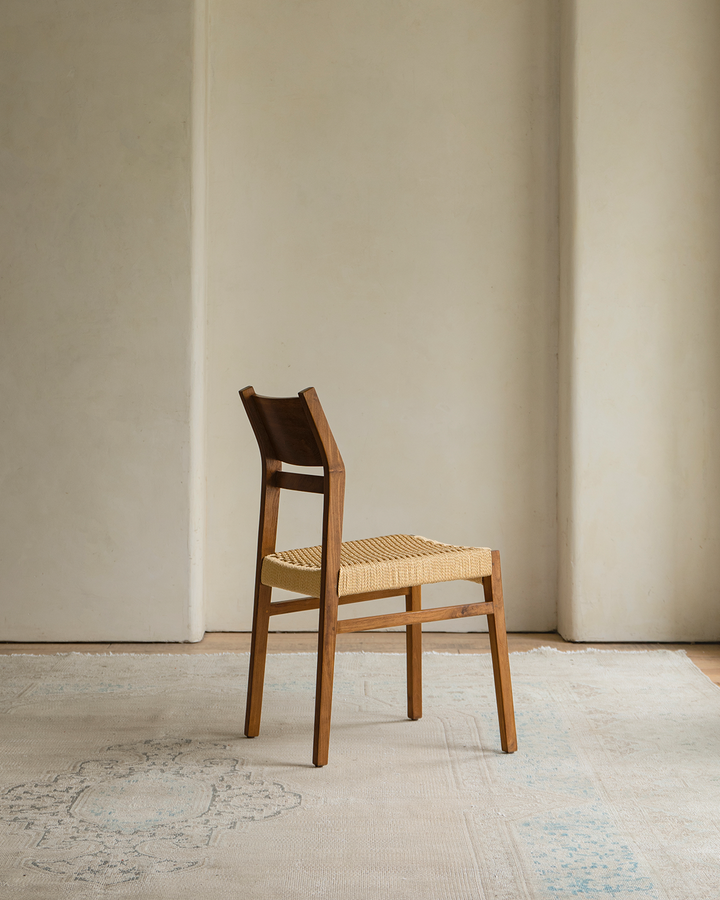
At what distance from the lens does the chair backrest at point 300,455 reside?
175cm

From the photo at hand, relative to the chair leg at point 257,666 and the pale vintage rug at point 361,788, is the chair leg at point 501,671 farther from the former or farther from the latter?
the chair leg at point 257,666

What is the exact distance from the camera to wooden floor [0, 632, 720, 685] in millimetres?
2838

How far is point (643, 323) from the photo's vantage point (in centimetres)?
299

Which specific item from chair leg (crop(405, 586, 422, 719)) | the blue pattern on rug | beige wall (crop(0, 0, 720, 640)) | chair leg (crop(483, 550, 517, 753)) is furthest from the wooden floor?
the blue pattern on rug

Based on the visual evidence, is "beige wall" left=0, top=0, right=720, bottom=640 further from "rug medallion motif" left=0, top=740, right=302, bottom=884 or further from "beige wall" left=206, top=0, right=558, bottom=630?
"rug medallion motif" left=0, top=740, right=302, bottom=884

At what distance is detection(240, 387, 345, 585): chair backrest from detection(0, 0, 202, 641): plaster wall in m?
1.04

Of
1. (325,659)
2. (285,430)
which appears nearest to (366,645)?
(325,659)

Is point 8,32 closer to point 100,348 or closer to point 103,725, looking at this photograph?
point 100,348

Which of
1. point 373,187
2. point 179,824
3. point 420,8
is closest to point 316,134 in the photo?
point 373,187

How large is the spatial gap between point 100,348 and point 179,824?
1.88 m

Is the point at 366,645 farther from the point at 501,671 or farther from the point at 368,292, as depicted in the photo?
the point at 368,292

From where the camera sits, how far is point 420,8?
3.07 m

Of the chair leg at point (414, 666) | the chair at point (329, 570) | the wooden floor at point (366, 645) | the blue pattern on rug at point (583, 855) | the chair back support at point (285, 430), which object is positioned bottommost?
the wooden floor at point (366, 645)

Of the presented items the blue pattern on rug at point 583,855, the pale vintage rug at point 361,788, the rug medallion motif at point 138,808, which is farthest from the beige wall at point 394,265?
the blue pattern on rug at point 583,855
